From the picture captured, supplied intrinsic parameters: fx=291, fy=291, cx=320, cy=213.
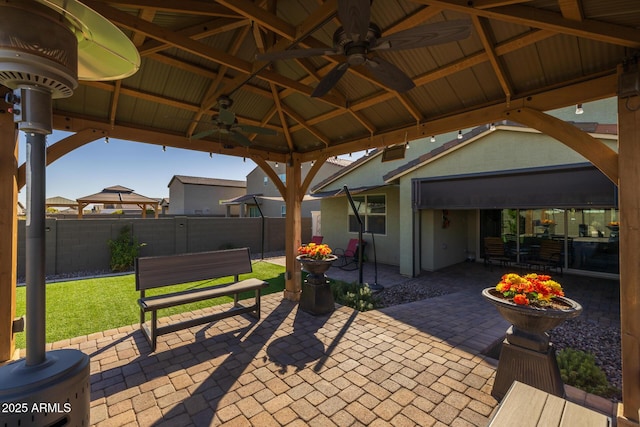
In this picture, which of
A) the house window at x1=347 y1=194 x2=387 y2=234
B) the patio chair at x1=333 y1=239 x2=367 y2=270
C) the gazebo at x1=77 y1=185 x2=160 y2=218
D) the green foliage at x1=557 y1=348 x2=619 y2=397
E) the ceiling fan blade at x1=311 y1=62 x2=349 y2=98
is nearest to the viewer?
the ceiling fan blade at x1=311 y1=62 x2=349 y2=98

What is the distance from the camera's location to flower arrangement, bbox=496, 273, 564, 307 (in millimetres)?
2824

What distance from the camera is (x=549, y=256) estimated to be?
8727 mm

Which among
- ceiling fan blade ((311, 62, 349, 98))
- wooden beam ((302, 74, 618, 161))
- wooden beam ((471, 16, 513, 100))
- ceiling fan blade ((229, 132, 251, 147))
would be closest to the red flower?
wooden beam ((302, 74, 618, 161))

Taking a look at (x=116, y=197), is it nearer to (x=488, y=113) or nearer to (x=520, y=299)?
(x=488, y=113)

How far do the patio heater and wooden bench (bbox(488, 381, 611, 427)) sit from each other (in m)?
2.10

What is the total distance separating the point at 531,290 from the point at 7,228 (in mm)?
5547

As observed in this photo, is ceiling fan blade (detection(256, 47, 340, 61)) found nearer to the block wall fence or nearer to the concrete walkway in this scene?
the concrete walkway

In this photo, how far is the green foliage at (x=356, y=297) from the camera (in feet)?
18.6

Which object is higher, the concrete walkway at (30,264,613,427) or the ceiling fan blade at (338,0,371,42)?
the ceiling fan blade at (338,0,371,42)

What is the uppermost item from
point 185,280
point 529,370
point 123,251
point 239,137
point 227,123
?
point 227,123

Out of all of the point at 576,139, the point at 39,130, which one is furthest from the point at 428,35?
the point at 39,130

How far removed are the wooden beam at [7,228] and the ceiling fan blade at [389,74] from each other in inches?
151

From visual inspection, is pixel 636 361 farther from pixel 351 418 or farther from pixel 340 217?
pixel 340 217

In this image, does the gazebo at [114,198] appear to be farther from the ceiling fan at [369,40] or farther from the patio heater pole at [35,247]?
the patio heater pole at [35,247]
